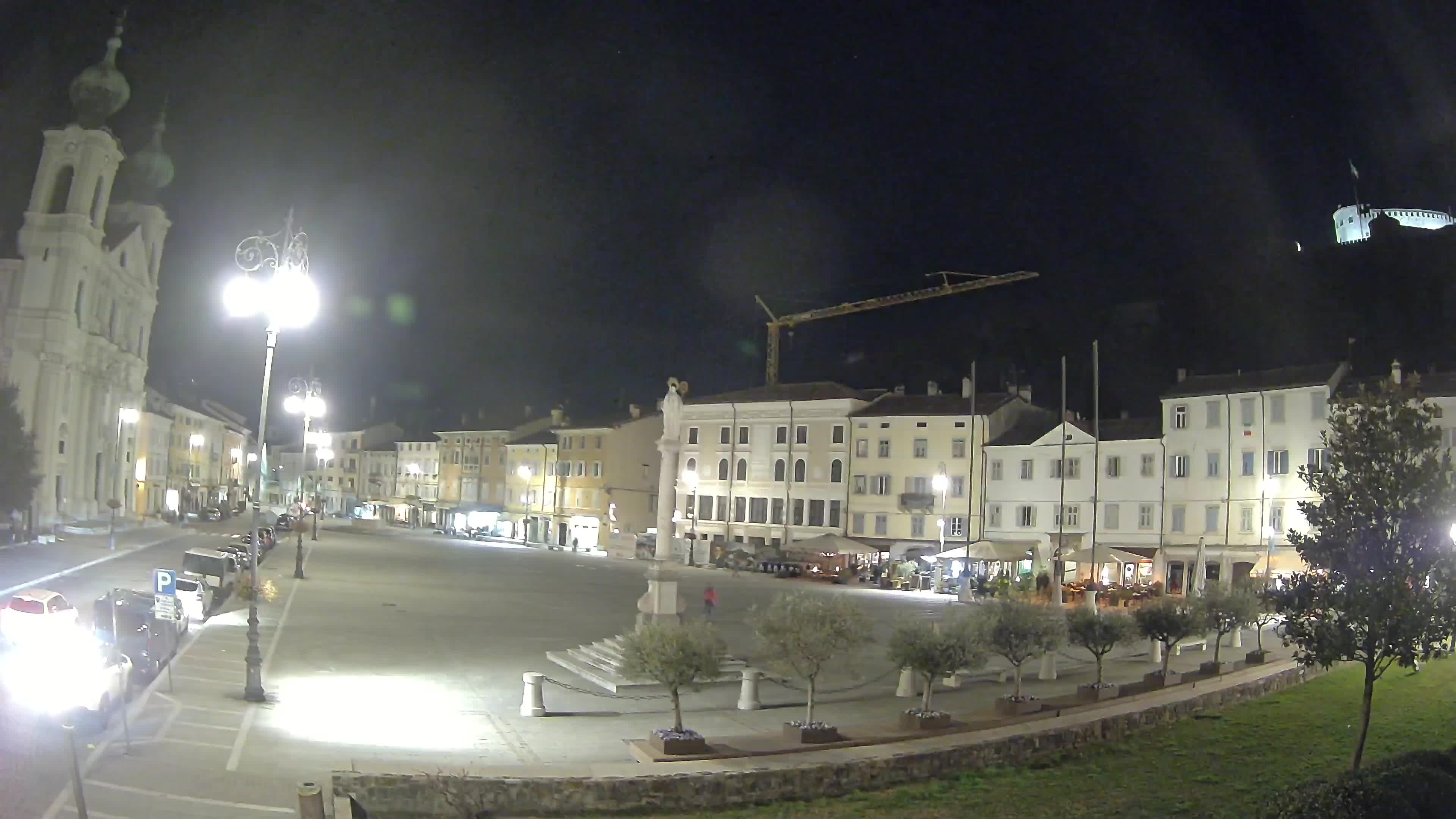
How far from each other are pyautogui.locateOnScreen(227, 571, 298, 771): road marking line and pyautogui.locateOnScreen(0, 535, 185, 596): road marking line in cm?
845

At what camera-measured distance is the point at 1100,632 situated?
865 inches

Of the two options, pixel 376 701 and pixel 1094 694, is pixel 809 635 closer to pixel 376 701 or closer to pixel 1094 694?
pixel 1094 694

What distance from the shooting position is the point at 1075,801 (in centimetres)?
1480

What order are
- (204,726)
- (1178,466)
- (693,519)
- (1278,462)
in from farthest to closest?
(693,519) → (1178,466) → (1278,462) → (204,726)


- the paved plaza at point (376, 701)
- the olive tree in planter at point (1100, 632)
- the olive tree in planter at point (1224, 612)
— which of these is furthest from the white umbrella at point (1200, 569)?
the olive tree in planter at point (1100, 632)

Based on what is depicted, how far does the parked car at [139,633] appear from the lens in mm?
20641

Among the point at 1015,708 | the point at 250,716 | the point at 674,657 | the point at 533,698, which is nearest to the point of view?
the point at 674,657

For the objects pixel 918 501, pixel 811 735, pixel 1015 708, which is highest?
pixel 918 501

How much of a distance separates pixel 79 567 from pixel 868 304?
85.7 m

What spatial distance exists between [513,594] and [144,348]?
173 feet

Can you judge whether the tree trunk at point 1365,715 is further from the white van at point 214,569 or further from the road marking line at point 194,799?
the white van at point 214,569

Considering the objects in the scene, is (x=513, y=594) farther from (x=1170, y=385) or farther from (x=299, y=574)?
(x=1170, y=385)

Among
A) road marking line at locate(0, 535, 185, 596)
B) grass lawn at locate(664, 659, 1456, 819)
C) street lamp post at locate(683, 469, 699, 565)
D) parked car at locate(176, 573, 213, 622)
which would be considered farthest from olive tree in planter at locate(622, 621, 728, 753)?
street lamp post at locate(683, 469, 699, 565)

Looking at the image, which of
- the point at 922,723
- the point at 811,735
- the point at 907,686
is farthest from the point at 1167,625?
the point at 811,735
